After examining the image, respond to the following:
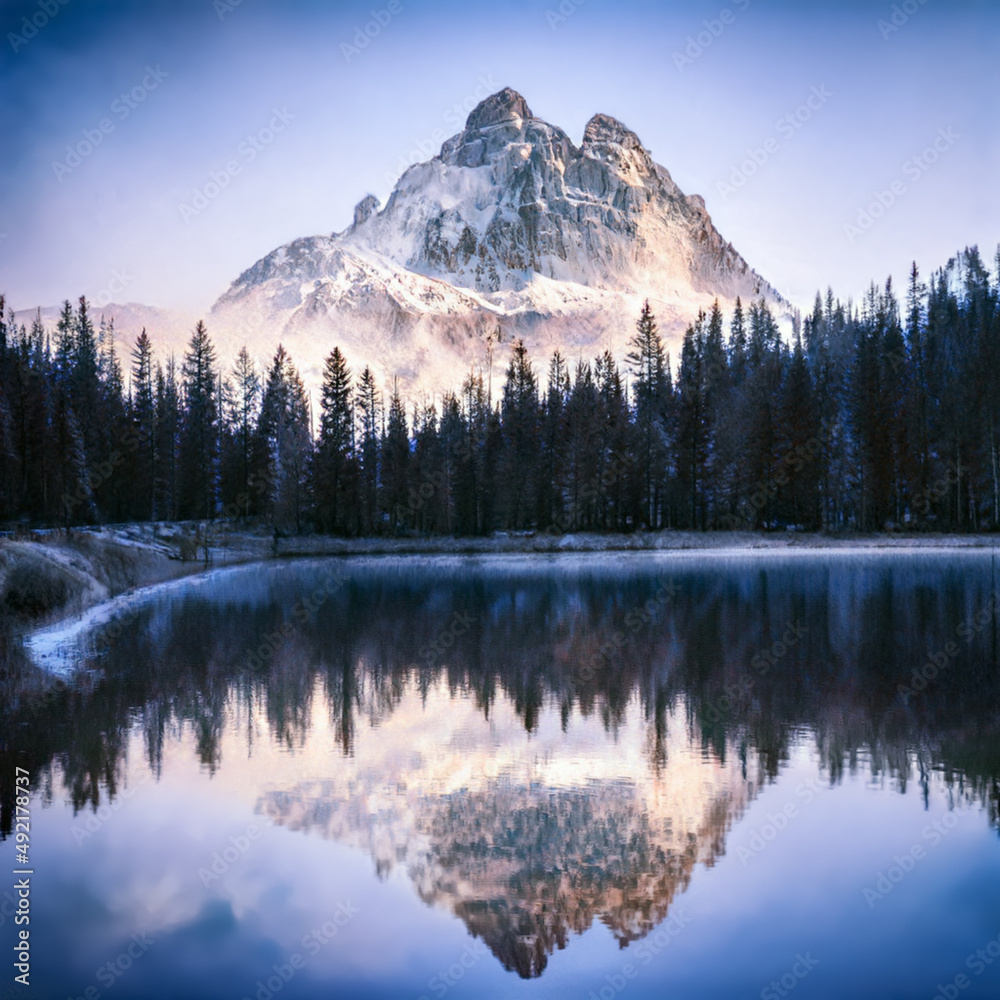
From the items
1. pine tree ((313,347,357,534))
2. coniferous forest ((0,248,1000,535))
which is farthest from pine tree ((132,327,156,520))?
pine tree ((313,347,357,534))

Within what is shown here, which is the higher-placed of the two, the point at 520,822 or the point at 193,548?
the point at 193,548

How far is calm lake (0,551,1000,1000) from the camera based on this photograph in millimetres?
8203

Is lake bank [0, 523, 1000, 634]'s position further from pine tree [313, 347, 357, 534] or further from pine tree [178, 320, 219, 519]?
pine tree [178, 320, 219, 519]

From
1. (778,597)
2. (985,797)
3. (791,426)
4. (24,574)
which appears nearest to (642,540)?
(791,426)

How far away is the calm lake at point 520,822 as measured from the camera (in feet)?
26.9

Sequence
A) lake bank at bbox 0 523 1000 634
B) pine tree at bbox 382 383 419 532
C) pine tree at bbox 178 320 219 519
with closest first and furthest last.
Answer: lake bank at bbox 0 523 1000 634, pine tree at bbox 178 320 219 519, pine tree at bbox 382 383 419 532

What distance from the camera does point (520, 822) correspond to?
1120 cm

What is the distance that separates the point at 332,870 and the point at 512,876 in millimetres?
1881

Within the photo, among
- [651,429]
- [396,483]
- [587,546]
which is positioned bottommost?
[587,546]

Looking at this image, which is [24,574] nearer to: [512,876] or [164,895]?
[164,895]

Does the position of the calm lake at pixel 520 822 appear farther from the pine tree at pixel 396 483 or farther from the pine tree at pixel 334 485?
the pine tree at pixel 396 483

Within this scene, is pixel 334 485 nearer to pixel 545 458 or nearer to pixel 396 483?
pixel 396 483

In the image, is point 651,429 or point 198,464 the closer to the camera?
point 651,429

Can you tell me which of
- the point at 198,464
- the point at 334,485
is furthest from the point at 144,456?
the point at 334,485
